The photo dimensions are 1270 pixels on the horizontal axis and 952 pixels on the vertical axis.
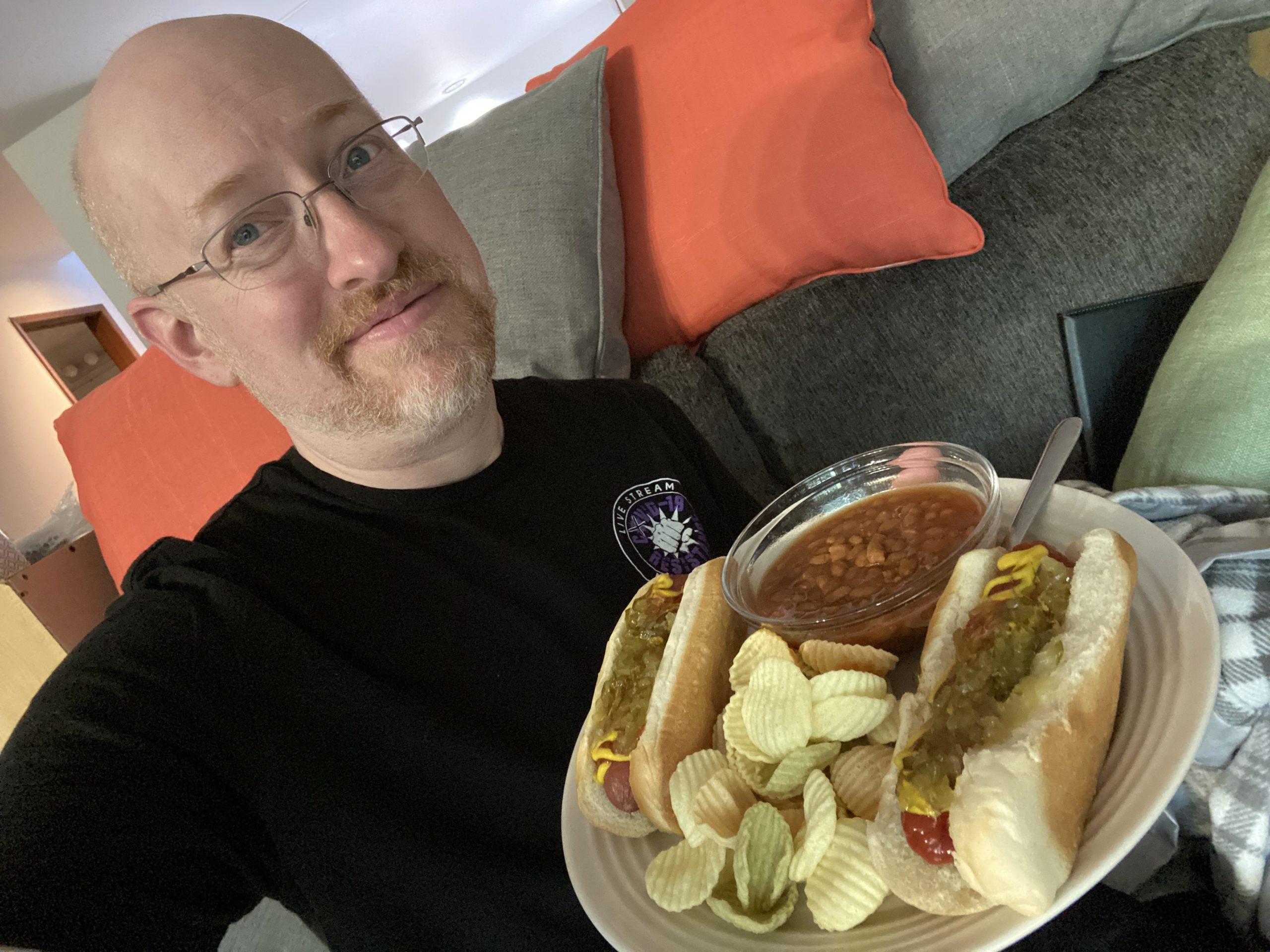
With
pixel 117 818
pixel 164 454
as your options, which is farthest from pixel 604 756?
pixel 164 454

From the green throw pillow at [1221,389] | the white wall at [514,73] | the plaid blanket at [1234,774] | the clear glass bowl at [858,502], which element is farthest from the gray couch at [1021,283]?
the white wall at [514,73]

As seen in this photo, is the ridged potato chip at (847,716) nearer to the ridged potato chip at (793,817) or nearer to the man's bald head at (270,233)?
the ridged potato chip at (793,817)

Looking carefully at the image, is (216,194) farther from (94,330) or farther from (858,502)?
(94,330)

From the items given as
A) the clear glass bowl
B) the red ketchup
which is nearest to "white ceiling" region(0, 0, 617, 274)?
the clear glass bowl

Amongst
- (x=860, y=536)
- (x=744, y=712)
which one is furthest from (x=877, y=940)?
(x=860, y=536)

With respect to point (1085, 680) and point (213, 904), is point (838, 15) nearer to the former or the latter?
point (1085, 680)

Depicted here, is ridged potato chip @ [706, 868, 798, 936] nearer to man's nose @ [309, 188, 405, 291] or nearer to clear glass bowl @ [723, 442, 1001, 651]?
clear glass bowl @ [723, 442, 1001, 651]
